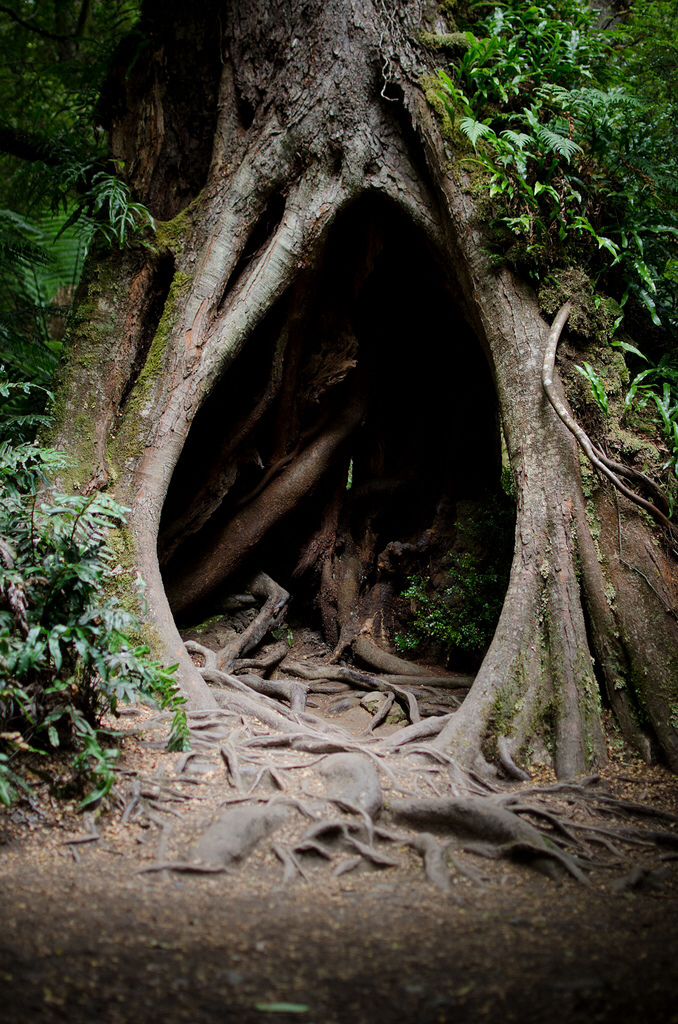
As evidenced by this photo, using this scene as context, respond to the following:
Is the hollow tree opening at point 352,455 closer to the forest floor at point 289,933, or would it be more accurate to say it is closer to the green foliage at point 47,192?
the green foliage at point 47,192

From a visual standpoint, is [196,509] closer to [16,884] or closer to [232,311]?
[232,311]

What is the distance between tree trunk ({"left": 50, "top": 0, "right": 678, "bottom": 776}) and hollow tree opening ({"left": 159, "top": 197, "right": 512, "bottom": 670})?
0.08ft

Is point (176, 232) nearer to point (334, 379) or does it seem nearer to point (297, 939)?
point (334, 379)

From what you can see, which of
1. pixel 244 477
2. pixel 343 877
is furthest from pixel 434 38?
pixel 343 877

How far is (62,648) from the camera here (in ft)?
9.87

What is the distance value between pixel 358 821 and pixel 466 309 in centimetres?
393

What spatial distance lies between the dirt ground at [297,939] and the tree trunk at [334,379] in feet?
4.31

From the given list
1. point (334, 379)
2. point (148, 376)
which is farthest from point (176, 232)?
point (334, 379)

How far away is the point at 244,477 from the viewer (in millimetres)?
6324

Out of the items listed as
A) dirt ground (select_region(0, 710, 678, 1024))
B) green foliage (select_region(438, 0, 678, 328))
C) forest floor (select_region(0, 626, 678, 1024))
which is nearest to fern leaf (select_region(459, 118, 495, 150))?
green foliage (select_region(438, 0, 678, 328))

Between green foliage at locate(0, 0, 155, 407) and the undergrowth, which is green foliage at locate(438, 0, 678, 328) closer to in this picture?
the undergrowth

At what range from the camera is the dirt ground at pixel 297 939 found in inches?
64.7

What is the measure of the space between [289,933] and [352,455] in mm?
5310

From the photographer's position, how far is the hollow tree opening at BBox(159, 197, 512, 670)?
5.91 meters
